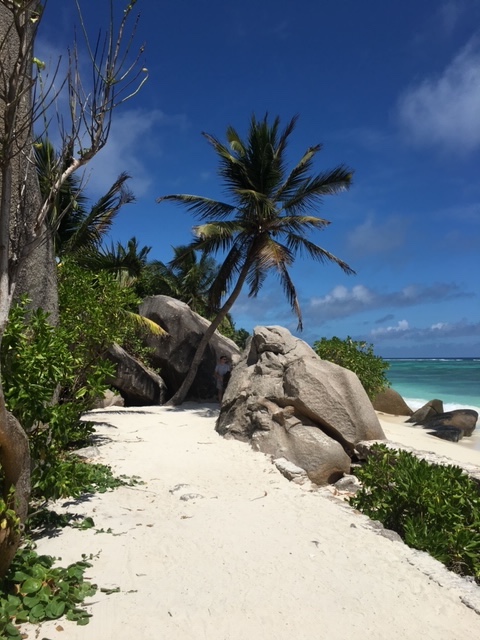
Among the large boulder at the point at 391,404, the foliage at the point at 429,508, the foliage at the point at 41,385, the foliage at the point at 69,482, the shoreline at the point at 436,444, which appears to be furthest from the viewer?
the large boulder at the point at 391,404

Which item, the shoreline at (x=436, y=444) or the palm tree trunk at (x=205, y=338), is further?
the palm tree trunk at (x=205, y=338)

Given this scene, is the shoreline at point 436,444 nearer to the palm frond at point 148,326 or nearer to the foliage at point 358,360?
the foliage at point 358,360

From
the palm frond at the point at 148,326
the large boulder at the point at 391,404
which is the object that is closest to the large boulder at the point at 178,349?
the palm frond at the point at 148,326

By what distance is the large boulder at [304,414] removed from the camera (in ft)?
27.3

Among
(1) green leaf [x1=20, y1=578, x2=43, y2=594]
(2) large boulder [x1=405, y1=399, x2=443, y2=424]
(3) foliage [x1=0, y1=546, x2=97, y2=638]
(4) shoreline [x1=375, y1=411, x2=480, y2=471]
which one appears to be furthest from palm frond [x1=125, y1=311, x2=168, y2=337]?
(1) green leaf [x1=20, y1=578, x2=43, y2=594]

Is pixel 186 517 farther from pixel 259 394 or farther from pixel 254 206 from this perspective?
pixel 254 206

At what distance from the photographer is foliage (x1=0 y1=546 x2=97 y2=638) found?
Answer: 3.14 m

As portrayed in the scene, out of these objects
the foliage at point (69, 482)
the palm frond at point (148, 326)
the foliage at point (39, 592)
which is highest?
the palm frond at point (148, 326)

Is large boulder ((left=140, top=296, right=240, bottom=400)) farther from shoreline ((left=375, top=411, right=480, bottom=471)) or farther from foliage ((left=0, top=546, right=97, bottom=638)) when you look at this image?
foliage ((left=0, top=546, right=97, bottom=638))

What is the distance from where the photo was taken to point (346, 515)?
226 inches

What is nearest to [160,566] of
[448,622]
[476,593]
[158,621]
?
[158,621]

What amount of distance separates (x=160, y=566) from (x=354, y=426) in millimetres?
5629

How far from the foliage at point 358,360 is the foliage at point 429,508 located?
27.8ft

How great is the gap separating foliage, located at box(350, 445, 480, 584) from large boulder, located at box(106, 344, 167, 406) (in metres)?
10.00
